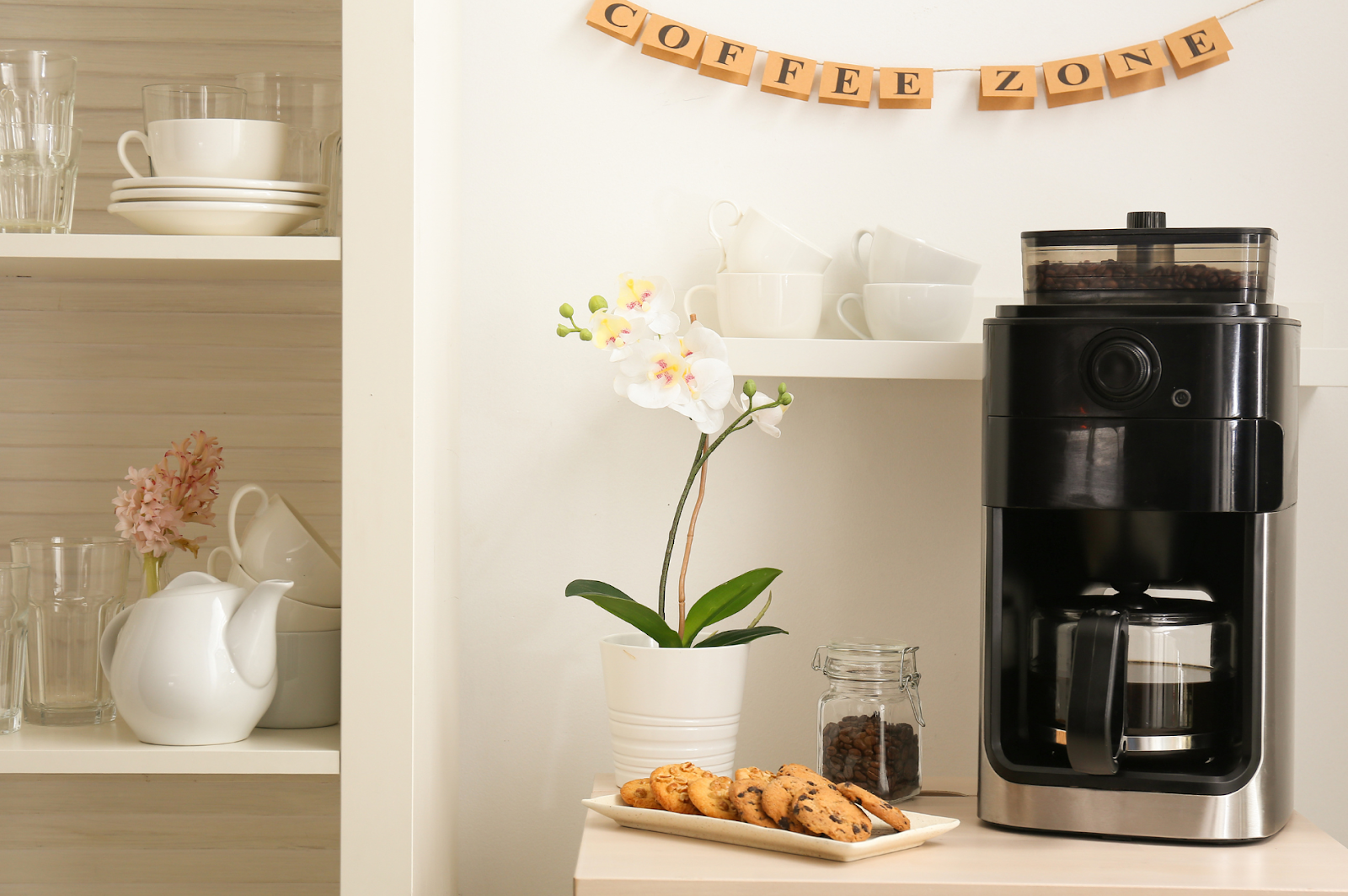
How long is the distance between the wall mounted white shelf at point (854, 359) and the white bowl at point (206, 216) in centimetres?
48

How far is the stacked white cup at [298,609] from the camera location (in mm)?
1071

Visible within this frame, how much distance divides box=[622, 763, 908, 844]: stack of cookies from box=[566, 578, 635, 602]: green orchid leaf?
19cm

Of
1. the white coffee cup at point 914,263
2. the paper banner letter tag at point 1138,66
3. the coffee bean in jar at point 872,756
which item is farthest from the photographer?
the paper banner letter tag at point 1138,66

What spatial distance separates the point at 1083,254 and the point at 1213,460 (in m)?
0.23

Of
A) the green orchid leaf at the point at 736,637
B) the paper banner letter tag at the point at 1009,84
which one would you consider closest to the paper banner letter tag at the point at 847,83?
the paper banner letter tag at the point at 1009,84

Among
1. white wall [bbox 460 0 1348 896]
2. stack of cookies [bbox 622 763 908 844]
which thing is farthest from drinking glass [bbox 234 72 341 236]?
stack of cookies [bbox 622 763 908 844]

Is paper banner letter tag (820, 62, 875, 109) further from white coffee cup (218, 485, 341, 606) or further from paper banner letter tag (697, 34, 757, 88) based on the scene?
white coffee cup (218, 485, 341, 606)

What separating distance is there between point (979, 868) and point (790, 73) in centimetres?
89

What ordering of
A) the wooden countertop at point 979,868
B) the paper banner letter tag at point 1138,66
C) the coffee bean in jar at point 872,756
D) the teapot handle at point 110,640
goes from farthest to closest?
the paper banner letter tag at point 1138,66 < the coffee bean in jar at point 872,756 < the teapot handle at point 110,640 < the wooden countertop at point 979,868

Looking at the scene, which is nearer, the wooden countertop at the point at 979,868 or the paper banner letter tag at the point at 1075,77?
the wooden countertop at the point at 979,868

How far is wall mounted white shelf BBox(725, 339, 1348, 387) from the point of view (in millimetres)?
1234

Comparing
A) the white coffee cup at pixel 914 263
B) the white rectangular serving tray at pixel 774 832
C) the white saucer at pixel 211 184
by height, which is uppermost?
the white saucer at pixel 211 184

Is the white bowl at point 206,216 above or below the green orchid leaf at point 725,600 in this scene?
above

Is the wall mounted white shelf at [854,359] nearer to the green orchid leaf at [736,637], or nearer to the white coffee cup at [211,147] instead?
the green orchid leaf at [736,637]
